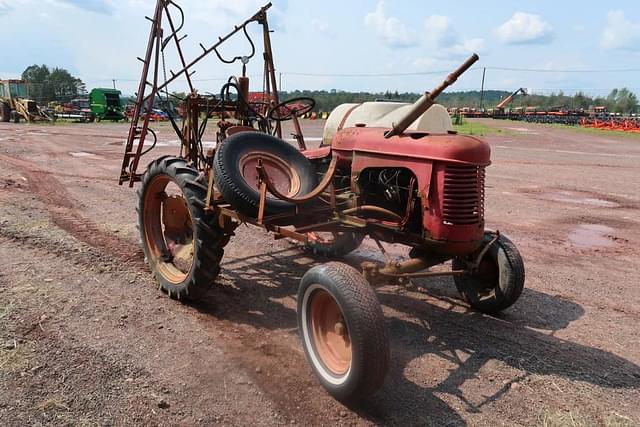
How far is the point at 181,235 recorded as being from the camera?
4.74 meters

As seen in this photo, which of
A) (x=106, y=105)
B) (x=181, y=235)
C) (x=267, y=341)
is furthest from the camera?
(x=106, y=105)

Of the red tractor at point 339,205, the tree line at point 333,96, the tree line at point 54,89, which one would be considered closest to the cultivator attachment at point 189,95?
the red tractor at point 339,205

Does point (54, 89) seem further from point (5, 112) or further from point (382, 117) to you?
point (382, 117)

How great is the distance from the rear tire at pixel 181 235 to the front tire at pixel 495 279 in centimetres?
196

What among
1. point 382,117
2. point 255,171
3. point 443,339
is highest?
point 382,117

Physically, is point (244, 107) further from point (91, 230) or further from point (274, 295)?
Result: point (91, 230)

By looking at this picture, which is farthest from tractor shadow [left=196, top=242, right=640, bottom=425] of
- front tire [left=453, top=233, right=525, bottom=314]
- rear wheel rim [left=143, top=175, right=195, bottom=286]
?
rear wheel rim [left=143, top=175, right=195, bottom=286]

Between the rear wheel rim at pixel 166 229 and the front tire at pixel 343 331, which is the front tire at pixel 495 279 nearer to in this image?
the front tire at pixel 343 331

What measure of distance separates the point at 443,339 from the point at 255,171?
75.4 inches

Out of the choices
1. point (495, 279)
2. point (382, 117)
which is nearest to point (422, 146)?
point (382, 117)

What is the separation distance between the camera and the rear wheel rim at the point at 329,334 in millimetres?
3070

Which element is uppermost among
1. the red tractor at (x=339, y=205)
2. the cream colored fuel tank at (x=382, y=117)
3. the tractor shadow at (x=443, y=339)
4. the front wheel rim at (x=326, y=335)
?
the cream colored fuel tank at (x=382, y=117)

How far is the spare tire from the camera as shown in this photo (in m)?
3.69

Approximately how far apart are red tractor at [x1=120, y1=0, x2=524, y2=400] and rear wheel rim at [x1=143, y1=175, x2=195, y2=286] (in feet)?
0.03
